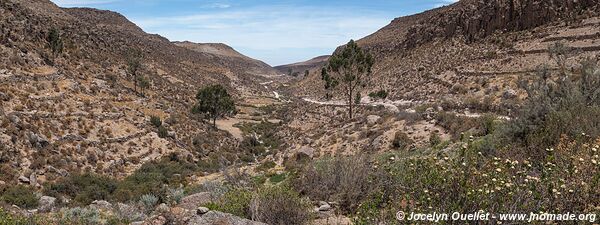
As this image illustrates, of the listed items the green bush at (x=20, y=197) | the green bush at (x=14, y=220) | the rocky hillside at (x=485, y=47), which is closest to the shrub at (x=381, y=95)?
the rocky hillside at (x=485, y=47)

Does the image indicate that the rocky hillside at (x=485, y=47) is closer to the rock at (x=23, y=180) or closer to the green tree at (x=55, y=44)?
the rock at (x=23, y=180)

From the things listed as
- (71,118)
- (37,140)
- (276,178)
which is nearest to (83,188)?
(37,140)

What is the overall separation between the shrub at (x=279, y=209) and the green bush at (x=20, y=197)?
12224 millimetres

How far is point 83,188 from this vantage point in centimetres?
2059

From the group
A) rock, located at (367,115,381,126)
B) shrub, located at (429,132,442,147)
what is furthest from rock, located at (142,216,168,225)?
rock, located at (367,115,381,126)

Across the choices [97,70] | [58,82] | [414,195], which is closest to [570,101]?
[414,195]

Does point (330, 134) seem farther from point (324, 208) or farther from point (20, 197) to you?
point (324, 208)

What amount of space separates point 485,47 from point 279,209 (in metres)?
55.7

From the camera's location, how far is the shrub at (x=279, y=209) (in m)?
6.95

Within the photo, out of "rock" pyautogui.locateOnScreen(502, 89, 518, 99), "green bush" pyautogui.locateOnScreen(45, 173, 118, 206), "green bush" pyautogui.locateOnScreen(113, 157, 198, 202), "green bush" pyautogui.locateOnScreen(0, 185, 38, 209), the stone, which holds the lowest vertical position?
"green bush" pyautogui.locateOnScreen(113, 157, 198, 202)

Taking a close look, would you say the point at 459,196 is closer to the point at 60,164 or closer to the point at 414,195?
the point at 414,195

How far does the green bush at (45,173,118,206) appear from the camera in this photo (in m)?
19.1

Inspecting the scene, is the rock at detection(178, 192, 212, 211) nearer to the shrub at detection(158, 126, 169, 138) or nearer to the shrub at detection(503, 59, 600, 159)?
the shrub at detection(503, 59, 600, 159)

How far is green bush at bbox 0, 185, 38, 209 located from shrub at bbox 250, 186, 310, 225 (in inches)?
481
